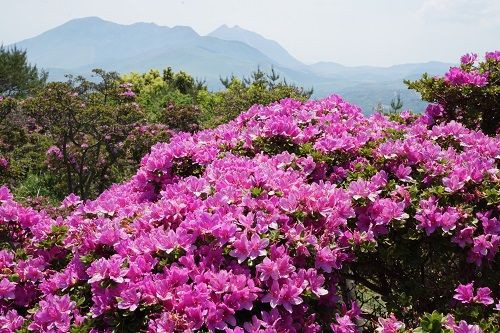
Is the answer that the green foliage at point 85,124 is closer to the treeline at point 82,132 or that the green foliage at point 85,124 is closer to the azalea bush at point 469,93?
the treeline at point 82,132

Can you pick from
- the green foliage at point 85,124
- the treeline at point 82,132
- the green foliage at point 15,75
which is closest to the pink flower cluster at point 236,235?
the treeline at point 82,132

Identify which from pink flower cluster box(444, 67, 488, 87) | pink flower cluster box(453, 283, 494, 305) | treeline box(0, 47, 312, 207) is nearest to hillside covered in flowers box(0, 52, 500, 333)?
pink flower cluster box(453, 283, 494, 305)

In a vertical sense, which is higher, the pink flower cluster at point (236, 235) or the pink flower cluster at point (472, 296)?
the pink flower cluster at point (236, 235)

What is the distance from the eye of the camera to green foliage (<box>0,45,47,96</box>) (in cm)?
4053

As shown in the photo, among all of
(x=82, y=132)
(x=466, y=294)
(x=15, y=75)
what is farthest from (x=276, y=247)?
(x=15, y=75)

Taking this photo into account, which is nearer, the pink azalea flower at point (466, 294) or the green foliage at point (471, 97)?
the pink azalea flower at point (466, 294)

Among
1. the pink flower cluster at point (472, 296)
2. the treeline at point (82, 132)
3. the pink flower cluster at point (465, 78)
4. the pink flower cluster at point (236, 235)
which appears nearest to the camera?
the pink flower cluster at point (236, 235)

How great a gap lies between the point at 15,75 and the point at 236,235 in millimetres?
44694

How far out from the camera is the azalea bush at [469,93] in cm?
524

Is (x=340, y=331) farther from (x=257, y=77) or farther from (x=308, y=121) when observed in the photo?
(x=257, y=77)

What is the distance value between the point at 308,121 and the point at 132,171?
11907 mm

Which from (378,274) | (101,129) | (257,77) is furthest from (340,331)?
(257,77)

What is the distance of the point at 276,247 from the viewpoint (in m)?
2.57

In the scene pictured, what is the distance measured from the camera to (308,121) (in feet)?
15.0
